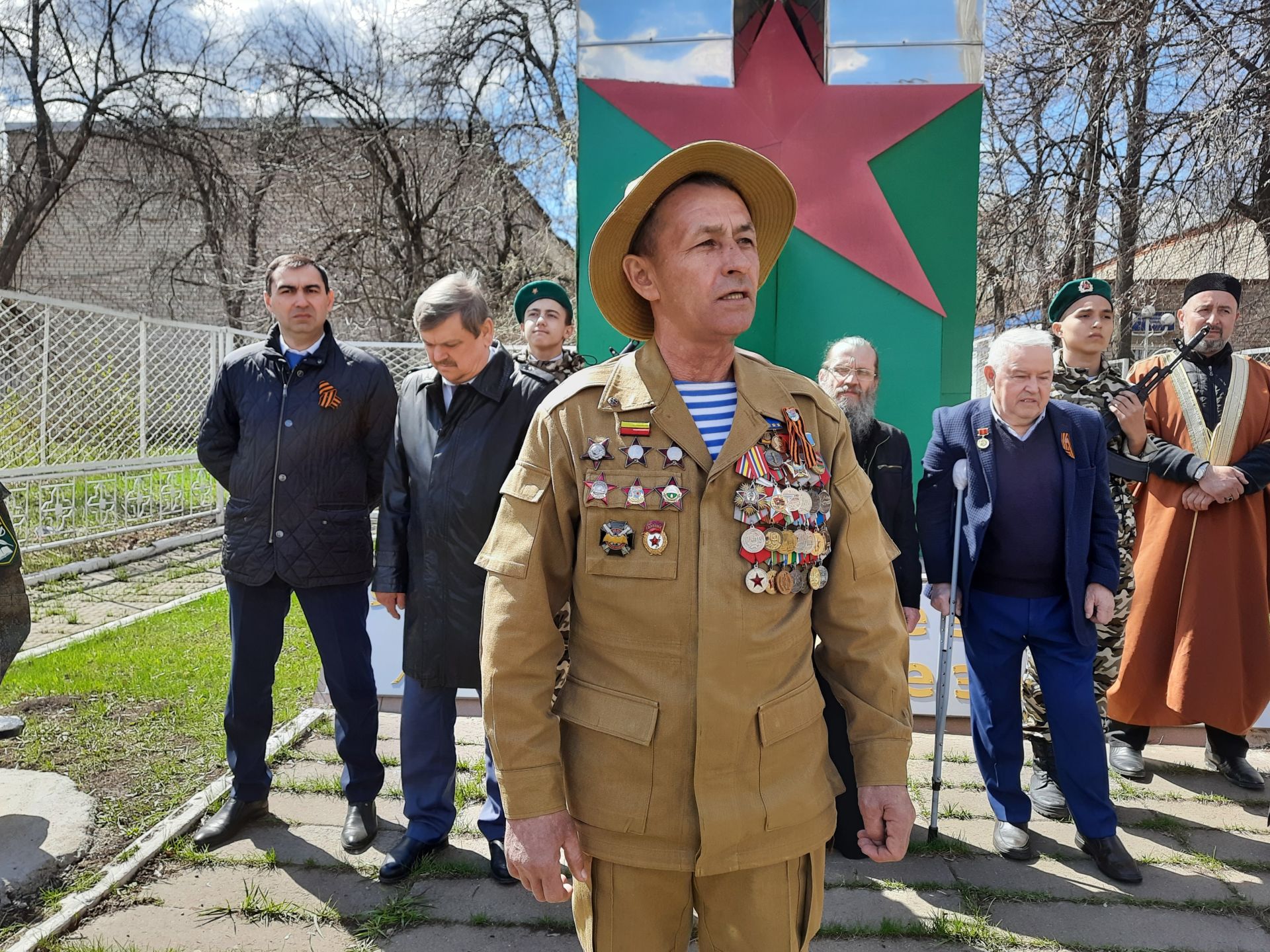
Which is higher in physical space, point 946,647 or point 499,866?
point 946,647

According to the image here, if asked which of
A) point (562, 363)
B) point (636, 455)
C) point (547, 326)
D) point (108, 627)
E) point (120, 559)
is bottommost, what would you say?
point (108, 627)

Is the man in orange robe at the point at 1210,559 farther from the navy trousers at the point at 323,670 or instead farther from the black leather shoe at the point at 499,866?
the navy trousers at the point at 323,670

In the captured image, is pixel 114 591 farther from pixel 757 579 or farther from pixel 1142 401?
pixel 1142 401

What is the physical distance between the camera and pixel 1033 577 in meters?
3.36

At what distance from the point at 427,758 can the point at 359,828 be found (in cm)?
46

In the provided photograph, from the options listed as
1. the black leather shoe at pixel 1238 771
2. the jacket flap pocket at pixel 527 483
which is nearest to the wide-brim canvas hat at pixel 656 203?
the jacket flap pocket at pixel 527 483

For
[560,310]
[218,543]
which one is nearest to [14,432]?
[218,543]

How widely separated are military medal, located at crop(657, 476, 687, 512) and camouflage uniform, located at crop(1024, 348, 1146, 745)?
2.98 meters

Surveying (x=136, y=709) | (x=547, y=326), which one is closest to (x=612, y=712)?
(x=547, y=326)

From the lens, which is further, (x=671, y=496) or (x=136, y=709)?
(x=136, y=709)

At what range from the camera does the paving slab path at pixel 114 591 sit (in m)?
6.59

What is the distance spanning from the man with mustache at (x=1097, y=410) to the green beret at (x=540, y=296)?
2706 mm

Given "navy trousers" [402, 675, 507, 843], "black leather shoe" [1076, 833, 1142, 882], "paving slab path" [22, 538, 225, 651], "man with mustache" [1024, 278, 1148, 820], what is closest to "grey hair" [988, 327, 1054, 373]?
"man with mustache" [1024, 278, 1148, 820]

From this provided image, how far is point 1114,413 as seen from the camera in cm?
400
